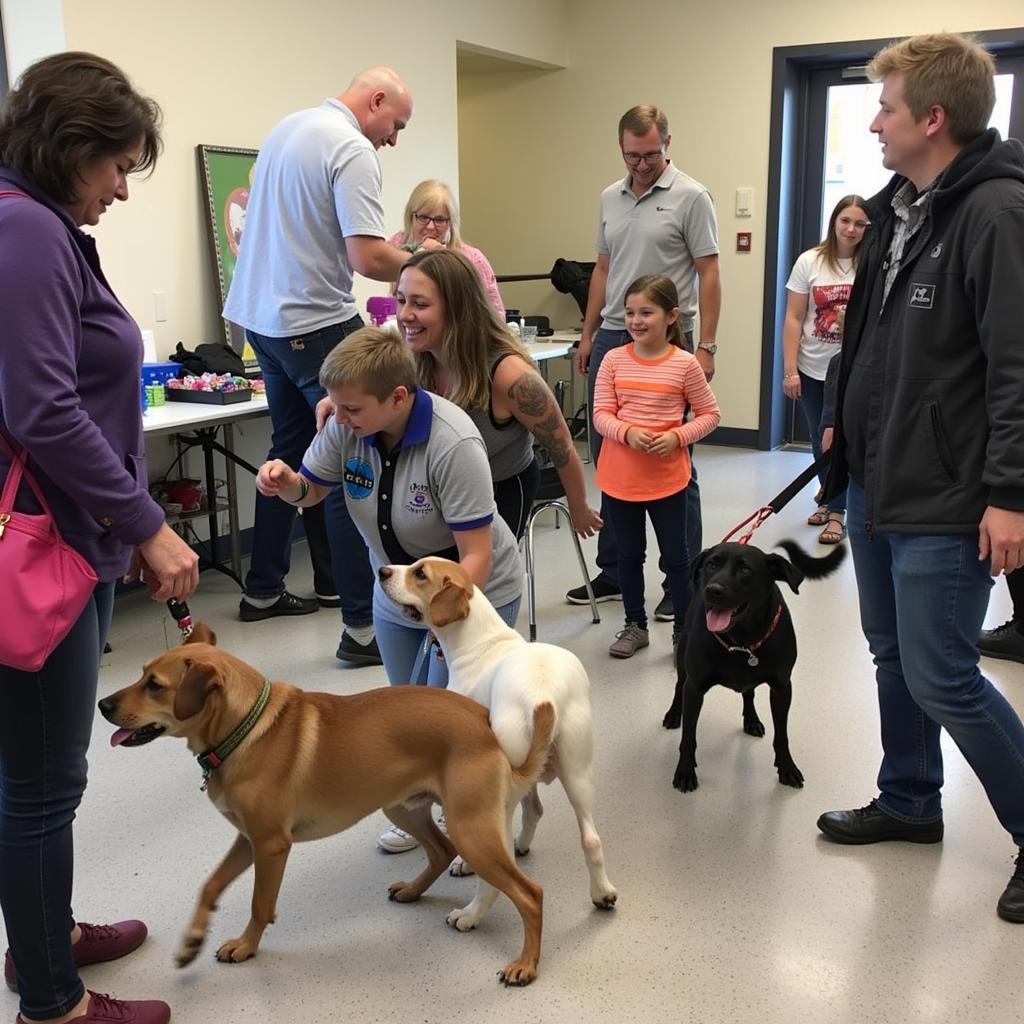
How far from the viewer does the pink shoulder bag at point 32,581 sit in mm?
1389

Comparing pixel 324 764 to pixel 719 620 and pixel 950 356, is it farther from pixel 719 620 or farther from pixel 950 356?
pixel 950 356

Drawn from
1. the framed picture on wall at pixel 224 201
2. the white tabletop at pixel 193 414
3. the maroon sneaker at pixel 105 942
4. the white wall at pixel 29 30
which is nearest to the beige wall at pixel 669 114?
the framed picture on wall at pixel 224 201

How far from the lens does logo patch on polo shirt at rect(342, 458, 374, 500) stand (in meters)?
2.19

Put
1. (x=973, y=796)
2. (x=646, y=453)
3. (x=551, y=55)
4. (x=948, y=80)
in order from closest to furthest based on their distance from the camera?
(x=948, y=80)
(x=973, y=796)
(x=646, y=453)
(x=551, y=55)

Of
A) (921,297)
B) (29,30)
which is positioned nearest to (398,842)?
(921,297)

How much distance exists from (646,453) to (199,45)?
8.48 ft

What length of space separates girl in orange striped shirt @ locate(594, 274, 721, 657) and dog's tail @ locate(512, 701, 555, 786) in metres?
1.50

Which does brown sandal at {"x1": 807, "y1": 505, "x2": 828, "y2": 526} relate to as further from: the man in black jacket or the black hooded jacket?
the black hooded jacket

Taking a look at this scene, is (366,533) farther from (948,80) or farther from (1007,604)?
(1007,604)

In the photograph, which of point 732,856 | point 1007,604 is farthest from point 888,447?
point 1007,604

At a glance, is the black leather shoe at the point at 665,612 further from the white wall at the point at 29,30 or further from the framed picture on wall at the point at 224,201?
the white wall at the point at 29,30

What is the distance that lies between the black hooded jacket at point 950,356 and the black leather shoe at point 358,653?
71.9 inches

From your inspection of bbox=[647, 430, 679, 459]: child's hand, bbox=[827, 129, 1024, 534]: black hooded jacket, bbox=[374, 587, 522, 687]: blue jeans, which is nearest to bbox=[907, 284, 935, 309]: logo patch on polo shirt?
bbox=[827, 129, 1024, 534]: black hooded jacket

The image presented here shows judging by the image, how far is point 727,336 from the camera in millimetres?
6996
